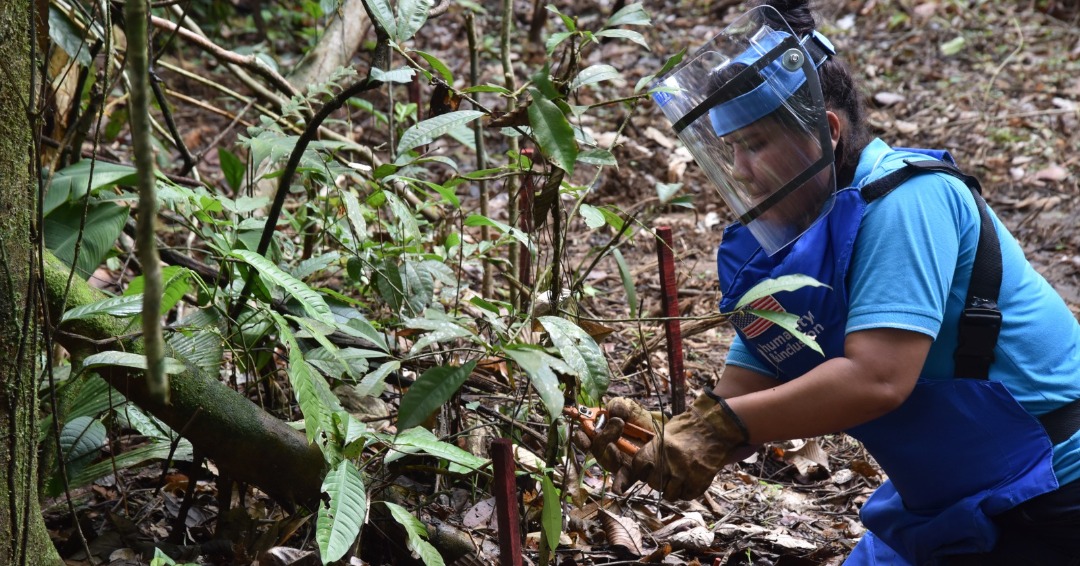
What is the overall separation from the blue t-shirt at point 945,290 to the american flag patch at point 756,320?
0.19 meters

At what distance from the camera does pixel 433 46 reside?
702cm

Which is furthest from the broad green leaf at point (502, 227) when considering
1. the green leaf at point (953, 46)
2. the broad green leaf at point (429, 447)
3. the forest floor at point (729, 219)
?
the green leaf at point (953, 46)

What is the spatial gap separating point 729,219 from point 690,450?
319cm

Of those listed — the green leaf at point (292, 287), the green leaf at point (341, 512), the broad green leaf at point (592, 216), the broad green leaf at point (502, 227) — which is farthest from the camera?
the broad green leaf at point (502, 227)

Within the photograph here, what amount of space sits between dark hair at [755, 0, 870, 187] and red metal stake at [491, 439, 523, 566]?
87 centimetres

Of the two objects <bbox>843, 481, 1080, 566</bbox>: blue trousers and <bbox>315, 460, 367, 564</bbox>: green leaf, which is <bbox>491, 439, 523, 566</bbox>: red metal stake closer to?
<bbox>315, 460, 367, 564</bbox>: green leaf

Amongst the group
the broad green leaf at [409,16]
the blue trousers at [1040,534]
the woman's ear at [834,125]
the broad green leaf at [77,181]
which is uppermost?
the broad green leaf at [409,16]

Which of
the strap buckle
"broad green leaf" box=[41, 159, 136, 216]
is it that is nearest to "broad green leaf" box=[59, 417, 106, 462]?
"broad green leaf" box=[41, 159, 136, 216]

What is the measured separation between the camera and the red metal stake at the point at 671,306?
2.26m

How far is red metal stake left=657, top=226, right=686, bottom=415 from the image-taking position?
226 centimetres

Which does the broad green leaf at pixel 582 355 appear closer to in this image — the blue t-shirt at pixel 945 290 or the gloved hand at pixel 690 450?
the gloved hand at pixel 690 450

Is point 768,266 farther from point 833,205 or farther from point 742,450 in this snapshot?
point 742,450

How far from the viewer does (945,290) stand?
157 centimetres

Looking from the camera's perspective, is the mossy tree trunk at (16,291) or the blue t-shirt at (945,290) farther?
the blue t-shirt at (945,290)
